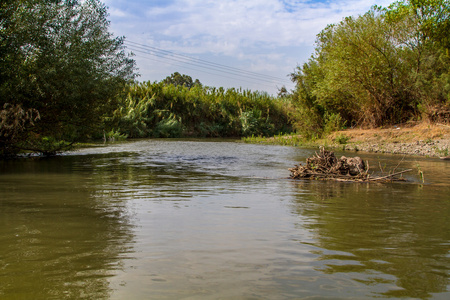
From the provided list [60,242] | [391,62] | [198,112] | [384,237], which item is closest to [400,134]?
[391,62]

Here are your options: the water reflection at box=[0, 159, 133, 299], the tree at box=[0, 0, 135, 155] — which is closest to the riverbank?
the tree at box=[0, 0, 135, 155]

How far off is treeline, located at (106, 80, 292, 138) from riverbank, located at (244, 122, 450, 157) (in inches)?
523

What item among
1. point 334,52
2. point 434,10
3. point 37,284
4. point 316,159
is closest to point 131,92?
point 334,52

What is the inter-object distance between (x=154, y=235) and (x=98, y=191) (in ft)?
14.3

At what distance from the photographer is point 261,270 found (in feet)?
13.4

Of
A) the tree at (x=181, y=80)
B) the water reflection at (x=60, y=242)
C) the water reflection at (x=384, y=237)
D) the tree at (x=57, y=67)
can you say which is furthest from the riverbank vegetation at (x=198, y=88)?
the tree at (x=181, y=80)

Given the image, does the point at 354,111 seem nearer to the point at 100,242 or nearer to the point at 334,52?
the point at 334,52

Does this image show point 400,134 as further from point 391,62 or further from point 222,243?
point 222,243

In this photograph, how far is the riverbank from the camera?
75.3 feet

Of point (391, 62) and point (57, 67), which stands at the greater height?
point (391, 62)

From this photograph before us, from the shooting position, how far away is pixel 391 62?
98.6 ft

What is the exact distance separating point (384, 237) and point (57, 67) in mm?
14824

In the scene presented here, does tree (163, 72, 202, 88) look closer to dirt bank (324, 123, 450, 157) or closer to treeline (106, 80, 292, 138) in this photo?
treeline (106, 80, 292, 138)

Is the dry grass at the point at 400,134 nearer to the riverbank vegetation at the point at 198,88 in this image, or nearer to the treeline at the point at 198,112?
the riverbank vegetation at the point at 198,88
